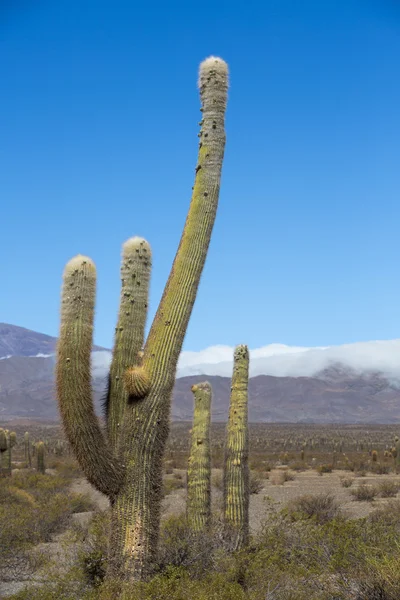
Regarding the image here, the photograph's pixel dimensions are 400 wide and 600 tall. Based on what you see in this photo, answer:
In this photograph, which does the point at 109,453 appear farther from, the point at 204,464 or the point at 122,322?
the point at 204,464

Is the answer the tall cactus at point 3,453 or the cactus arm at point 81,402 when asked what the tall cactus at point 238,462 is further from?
the tall cactus at point 3,453

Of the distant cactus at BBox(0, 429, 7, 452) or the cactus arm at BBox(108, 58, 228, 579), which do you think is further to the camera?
the distant cactus at BBox(0, 429, 7, 452)

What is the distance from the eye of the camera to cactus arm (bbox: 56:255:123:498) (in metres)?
7.27

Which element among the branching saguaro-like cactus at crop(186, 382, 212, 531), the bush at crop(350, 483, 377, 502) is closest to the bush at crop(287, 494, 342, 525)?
the bush at crop(350, 483, 377, 502)

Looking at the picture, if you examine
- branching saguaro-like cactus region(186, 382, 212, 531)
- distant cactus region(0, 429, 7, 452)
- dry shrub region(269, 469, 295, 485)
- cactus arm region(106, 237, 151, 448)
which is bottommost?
dry shrub region(269, 469, 295, 485)

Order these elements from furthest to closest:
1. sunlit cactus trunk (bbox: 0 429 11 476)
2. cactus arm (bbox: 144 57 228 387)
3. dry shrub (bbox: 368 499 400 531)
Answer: sunlit cactus trunk (bbox: 0 429 11 476), dry shrub (bbox: 368 499 400 531), cactus arm (bbox: 144 57 228 387)

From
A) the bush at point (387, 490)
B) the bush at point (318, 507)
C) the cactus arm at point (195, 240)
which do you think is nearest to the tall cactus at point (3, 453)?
the bush at point (318, 507)

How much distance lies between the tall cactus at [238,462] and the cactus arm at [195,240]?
4706 mm

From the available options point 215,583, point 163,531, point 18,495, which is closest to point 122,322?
point 215,583

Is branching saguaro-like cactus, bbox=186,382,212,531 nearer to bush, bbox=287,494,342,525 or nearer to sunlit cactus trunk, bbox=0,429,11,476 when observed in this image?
bush, bbox=287,494,342,525

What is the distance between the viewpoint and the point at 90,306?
25.4 feet

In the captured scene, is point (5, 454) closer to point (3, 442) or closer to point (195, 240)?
point (3, 442)

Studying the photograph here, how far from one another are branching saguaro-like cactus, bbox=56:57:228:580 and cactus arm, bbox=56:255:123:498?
11 mm

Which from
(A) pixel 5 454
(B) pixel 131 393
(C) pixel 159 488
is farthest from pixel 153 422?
(A) pixel 5 454
